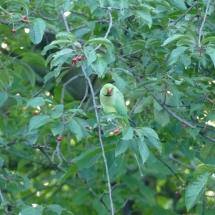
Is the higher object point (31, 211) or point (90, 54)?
point (90, 54)

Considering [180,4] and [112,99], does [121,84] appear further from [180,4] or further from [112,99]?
[180,4]

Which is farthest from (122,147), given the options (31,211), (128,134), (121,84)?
(31,211)

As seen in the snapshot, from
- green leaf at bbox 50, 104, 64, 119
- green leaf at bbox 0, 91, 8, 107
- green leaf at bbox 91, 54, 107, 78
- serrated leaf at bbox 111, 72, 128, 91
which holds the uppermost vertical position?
green leaf at bbox 91, 54, 107, 78

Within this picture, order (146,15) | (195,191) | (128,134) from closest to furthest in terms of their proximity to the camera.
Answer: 1. (195,191)
2. (128,134)
3. (146,15)

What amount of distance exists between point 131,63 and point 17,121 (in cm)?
142

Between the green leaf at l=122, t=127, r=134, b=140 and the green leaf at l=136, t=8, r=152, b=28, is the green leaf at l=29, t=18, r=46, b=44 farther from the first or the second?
the green leaf at l=122, t=127, r=134, b=140

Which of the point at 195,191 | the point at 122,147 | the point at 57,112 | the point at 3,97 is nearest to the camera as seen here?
the point at 195,191

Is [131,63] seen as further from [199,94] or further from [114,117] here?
[114,117]

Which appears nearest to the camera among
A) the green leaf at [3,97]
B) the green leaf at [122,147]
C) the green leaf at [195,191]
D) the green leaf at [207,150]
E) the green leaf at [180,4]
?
the green leaf at [195,191]

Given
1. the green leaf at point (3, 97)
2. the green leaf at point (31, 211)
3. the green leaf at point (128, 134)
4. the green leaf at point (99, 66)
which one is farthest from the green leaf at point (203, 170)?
the green leaf at point (3, 97)

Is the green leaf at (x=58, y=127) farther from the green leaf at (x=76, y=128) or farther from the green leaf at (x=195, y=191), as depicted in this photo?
the green leaf at (x=195, y=191)

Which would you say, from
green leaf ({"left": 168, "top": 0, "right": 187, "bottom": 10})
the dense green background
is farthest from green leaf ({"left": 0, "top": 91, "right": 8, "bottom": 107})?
green leaf ({"left": 168, "top": 0, "right": 187, "bottom": 10})

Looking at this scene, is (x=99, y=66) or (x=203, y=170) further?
(x=99, y=66)

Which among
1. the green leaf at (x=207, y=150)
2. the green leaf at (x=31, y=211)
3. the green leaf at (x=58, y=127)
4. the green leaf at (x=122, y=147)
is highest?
the green leaf at (x=122, y=147)
